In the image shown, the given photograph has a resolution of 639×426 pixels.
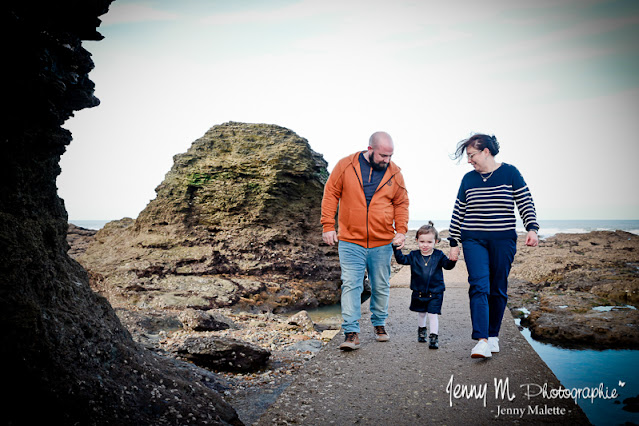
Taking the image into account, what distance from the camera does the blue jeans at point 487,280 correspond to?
384cm

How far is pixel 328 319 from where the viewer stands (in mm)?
10047

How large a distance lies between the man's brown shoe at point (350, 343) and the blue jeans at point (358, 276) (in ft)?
0.17

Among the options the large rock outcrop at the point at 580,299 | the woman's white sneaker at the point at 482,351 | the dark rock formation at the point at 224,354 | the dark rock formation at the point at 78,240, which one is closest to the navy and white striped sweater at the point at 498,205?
the woman's white sneaker at the point at 482,351

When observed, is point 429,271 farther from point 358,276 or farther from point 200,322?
point 200,322

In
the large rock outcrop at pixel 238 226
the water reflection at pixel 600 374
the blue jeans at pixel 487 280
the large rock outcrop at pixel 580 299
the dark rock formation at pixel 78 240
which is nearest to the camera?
the water reflection at pixel 600 374

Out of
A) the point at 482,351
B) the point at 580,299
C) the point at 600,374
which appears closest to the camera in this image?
the point at 482,351

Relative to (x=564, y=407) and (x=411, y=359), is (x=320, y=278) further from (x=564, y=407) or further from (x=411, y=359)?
(x=564, y=407)

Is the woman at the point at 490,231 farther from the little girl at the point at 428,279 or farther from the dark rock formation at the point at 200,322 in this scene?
the dark rock formation at the point at 200,322

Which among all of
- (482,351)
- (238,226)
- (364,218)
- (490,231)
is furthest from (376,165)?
(238,226)

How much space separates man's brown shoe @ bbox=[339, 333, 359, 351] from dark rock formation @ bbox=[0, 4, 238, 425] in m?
1.40

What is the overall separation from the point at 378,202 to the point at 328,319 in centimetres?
639

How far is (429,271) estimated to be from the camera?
14.1 feet

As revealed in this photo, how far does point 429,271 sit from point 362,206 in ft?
3.32

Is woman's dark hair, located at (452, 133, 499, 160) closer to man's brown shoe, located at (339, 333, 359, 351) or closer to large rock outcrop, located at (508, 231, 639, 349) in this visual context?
man's brown shoe, located at (339, 333, 359, 351)
